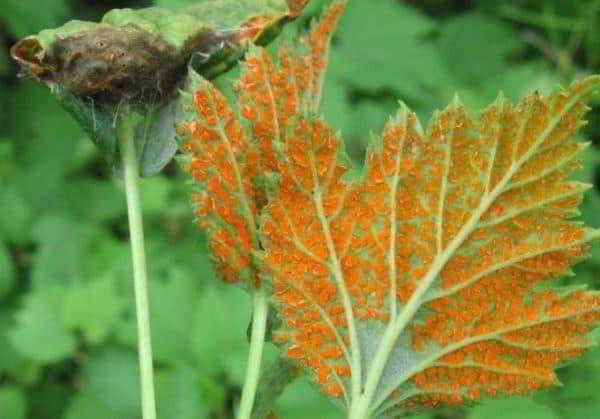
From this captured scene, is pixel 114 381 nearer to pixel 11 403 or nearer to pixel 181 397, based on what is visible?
pixel 11 403

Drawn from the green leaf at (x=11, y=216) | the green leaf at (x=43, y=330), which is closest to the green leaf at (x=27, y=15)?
the green leaf at (x=11, y=216)

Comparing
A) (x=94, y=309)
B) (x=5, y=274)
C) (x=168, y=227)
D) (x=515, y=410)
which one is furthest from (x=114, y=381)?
(x=515, y=410)

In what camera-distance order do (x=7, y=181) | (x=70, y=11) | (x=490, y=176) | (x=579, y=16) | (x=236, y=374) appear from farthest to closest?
(x=70, y=11) → (x=579, y=16) → (x=7, y=181) → (x=236, y=374) → (x=490, y=176)

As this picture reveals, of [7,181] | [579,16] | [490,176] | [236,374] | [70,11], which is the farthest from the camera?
[70,11]

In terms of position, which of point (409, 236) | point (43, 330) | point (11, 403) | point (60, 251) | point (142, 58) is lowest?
point (11, 403)

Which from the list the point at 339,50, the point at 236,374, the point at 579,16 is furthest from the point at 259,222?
the point at 579,16

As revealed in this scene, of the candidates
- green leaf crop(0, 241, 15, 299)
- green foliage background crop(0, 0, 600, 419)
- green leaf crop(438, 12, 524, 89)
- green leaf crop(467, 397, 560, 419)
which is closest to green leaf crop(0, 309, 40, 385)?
green foliage background crop(0, 0, 600, 419)

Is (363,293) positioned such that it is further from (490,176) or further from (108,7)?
(108,7)

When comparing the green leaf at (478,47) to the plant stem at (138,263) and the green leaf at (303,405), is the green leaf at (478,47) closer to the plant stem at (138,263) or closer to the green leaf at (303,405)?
the green leaf at (303,405)
